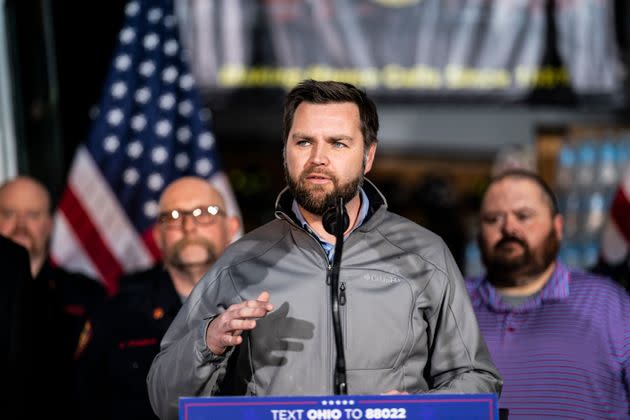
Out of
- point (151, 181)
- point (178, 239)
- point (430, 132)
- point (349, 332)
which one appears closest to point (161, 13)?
point (151, 181)

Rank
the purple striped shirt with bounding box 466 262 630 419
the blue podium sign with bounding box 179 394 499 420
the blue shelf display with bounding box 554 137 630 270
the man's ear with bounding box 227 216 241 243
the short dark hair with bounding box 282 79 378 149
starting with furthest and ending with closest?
the blue shelf display with bounding box 554 137 630 270 < the man's ear with bounding box 227 216 241 243 < the purple striped shirt with bounding box 466 262 630 419 < the short dark hair with bounding box 282 79 378 149 < the blue podium sign with bounding box 179 394 499 420

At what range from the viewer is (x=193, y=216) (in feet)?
11.2

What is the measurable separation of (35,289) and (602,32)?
5.01 m

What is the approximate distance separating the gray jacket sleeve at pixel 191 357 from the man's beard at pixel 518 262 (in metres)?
1.24

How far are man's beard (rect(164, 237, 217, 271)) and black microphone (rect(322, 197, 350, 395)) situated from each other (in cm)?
133

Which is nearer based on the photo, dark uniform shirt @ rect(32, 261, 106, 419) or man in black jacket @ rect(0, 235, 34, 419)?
man in black jacket @ rect(0, 235, 34, 419)

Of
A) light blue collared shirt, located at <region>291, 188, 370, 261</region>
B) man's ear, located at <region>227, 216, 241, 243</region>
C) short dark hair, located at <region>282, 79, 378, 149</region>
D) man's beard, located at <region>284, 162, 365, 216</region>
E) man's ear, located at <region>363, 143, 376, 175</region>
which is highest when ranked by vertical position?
short dark hair, located at <region>282, 79, 378, 149</region>

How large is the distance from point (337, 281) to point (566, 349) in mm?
1163

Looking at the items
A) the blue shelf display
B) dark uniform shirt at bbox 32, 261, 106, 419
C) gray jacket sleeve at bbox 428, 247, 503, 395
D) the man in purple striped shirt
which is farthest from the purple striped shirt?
the blue shelf display

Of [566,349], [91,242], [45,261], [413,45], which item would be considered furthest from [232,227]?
[413,45]

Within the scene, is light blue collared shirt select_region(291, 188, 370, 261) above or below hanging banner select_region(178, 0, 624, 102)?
below

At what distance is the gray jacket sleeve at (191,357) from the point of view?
2.09 metres

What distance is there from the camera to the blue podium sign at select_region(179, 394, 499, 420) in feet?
6.08

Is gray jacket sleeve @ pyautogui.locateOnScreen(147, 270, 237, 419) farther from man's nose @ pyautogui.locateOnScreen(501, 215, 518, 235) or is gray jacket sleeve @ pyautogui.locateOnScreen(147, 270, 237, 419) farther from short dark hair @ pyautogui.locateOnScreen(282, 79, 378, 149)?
man's nose @ pyautogui.locateOnScreen(501, 215, 518, 235)
